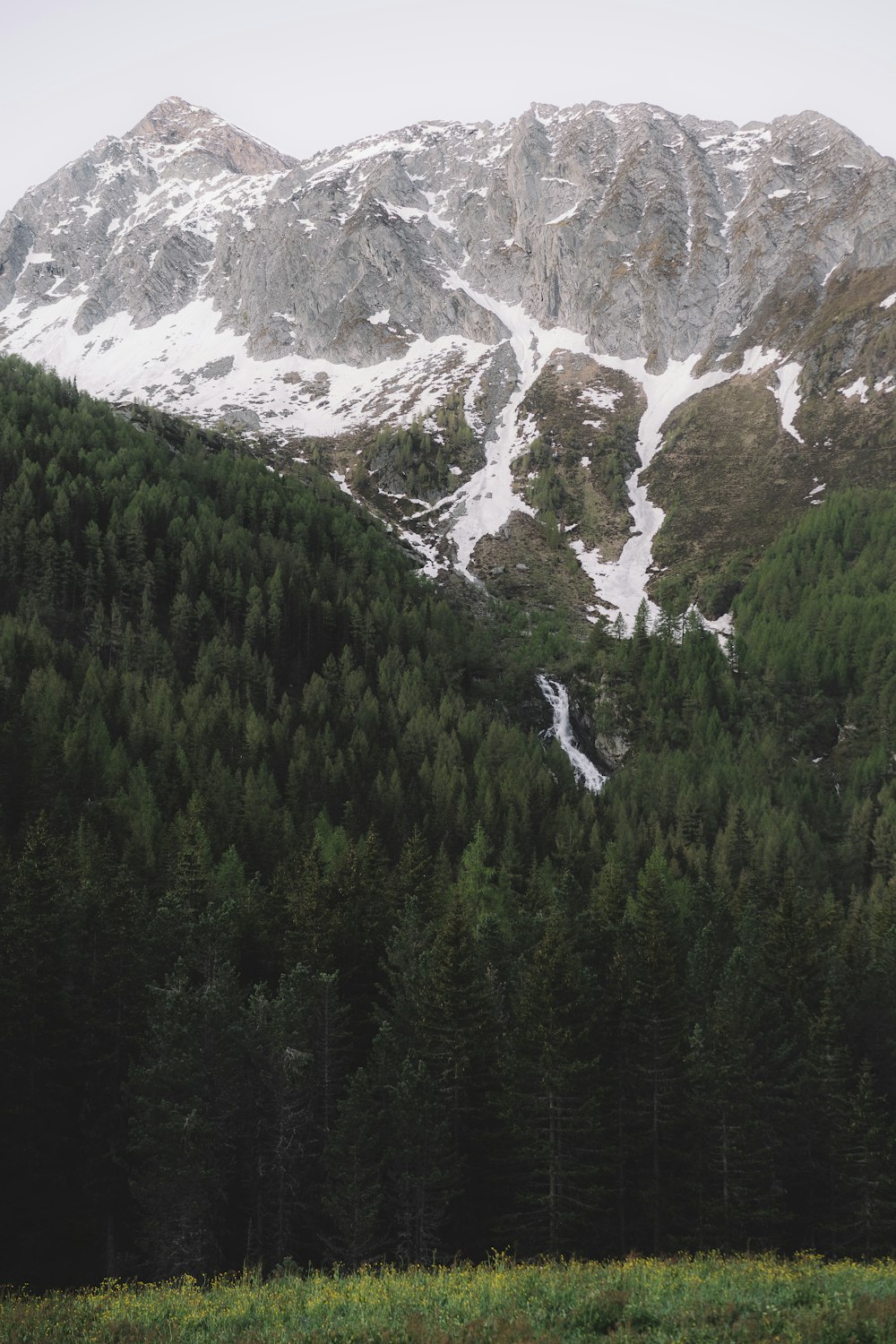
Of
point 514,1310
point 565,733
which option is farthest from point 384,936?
point 565,733

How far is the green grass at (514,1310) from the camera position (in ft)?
49.8

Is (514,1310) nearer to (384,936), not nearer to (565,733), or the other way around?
(384,936)

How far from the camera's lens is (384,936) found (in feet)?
165

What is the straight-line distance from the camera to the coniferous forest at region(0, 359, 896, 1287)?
110 ft

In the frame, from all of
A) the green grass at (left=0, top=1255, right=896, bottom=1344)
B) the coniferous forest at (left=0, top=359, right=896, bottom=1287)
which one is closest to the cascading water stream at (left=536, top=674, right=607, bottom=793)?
the coniferous forest at (left=0, top=359, right=896, bottom=1287)

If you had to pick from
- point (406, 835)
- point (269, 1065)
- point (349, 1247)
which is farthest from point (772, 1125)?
point (406, 835)

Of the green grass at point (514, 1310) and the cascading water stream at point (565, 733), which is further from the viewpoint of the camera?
the cascading water stream at point (565, 733)

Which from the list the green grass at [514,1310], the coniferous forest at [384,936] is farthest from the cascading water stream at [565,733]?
the green grass at [514,1310]

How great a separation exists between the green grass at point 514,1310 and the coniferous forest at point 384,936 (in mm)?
11601

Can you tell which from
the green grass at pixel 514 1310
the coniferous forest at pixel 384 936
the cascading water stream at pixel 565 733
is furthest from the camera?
the cascading water stream at pixel 565 733

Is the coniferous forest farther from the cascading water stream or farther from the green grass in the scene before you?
the green grass

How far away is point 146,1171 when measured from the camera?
3167 cm

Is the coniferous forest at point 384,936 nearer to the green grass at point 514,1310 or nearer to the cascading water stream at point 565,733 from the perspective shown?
the cascading water stream at point 565,733

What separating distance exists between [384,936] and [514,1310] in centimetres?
3367
